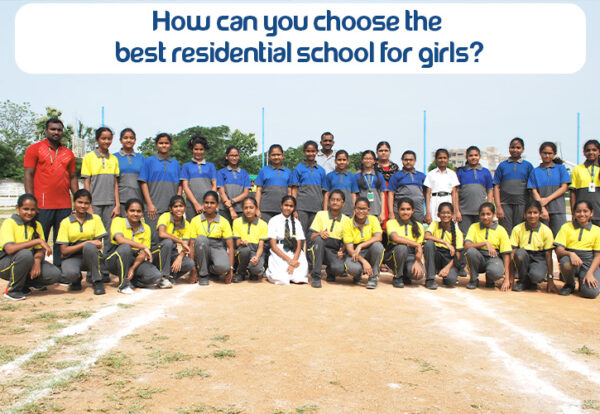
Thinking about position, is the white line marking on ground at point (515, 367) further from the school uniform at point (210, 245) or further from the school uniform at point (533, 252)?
the school uniform at point (210, 245)

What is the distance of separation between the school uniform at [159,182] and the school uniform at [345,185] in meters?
2.29

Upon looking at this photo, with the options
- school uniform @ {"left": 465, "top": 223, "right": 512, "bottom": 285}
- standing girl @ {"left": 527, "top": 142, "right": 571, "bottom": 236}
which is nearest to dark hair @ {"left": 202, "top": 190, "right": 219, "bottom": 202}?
school uniform @ {"left": 465, "top": 223, "right": 512, "bottom": 285}

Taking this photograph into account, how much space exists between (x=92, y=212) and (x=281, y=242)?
253cm

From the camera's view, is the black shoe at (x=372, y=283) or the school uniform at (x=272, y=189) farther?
the school uniform at (x=272, y=189)

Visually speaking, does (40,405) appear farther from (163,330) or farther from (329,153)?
(329,153)

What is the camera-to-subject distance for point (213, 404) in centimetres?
291

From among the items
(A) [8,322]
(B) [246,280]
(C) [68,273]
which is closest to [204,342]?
(A) [8,322]

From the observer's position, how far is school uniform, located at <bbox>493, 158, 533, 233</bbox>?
748 centimetres

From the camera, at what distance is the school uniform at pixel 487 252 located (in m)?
6.68

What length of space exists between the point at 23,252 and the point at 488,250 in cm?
567

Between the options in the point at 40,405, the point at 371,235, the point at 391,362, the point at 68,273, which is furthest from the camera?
the point at 371,235

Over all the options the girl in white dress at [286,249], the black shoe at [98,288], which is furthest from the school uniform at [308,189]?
the black shoe at [98,288]

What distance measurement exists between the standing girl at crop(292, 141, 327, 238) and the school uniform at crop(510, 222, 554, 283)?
9.27 feet

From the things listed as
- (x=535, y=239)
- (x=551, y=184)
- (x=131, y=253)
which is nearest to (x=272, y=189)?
(x=131, y=253)
